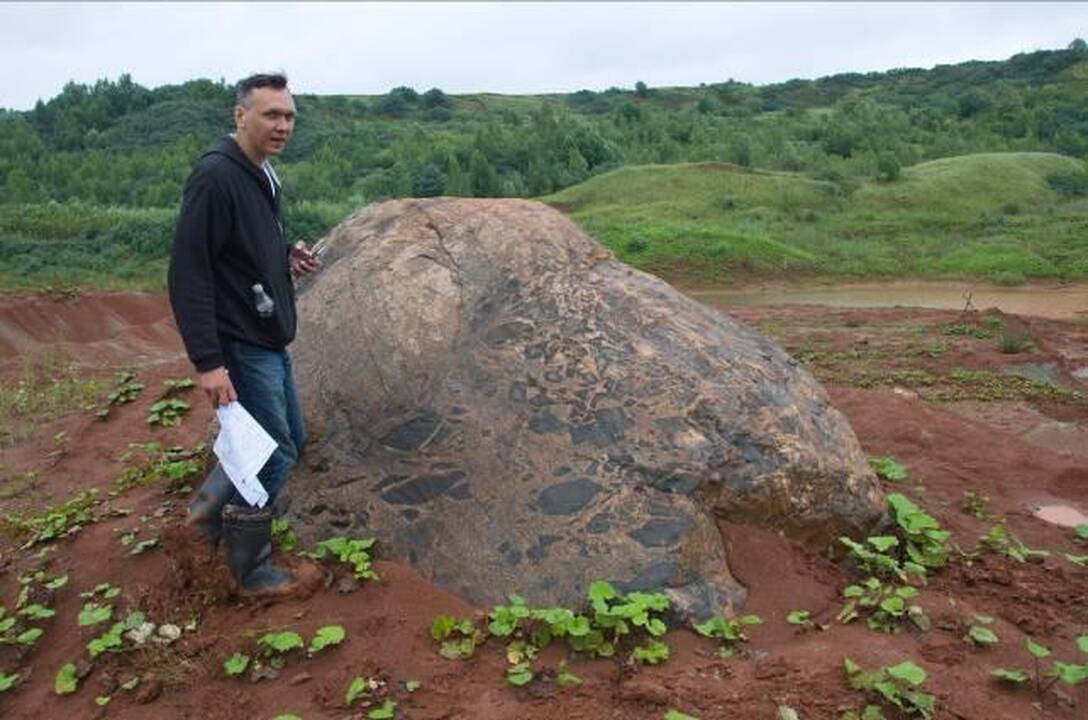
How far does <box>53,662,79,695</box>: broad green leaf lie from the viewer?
3203mm

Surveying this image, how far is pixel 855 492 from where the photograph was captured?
4.04 meters

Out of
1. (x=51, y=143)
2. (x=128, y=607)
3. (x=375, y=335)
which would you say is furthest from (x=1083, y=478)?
(x=51, y=143)

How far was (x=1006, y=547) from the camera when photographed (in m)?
4.20

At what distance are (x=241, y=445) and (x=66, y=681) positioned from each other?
96 cm

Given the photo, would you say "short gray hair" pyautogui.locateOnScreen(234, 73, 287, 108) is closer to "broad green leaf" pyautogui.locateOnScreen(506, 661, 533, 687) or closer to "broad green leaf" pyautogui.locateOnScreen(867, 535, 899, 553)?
"broad green leaf" pyautogui.locateOnScreen(506, 661, 533, 687)

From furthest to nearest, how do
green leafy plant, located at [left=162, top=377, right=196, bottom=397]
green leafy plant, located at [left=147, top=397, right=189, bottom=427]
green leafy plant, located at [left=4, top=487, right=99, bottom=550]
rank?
green leafy plant, located at [left=162, top=377, right=196, bottom=397], green leafy plant, located at [left=147, top=397, right=189, bottom=427], green leafy plant, located at [left=4, top=487, right=99, bottom=550]

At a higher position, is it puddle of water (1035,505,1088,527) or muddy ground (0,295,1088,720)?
muddy ground (0,295,1088,720)

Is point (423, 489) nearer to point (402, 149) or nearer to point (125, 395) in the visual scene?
point (125, 395)

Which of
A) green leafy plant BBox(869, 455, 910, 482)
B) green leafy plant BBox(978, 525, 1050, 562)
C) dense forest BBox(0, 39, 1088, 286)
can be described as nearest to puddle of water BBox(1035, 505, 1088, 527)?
green leafy plant BBox(978, 525, 1050, 562)

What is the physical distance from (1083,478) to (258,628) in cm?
431

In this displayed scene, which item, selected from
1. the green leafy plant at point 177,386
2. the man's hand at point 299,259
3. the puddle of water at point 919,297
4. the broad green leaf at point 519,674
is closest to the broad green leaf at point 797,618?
the broad green leaf at point 519,674

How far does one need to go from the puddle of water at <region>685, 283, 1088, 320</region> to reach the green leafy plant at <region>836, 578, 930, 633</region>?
11.9 m

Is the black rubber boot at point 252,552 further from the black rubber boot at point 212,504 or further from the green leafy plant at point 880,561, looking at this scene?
the green leafy plant at point 880,561

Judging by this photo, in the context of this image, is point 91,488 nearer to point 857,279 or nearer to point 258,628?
point 258,628
